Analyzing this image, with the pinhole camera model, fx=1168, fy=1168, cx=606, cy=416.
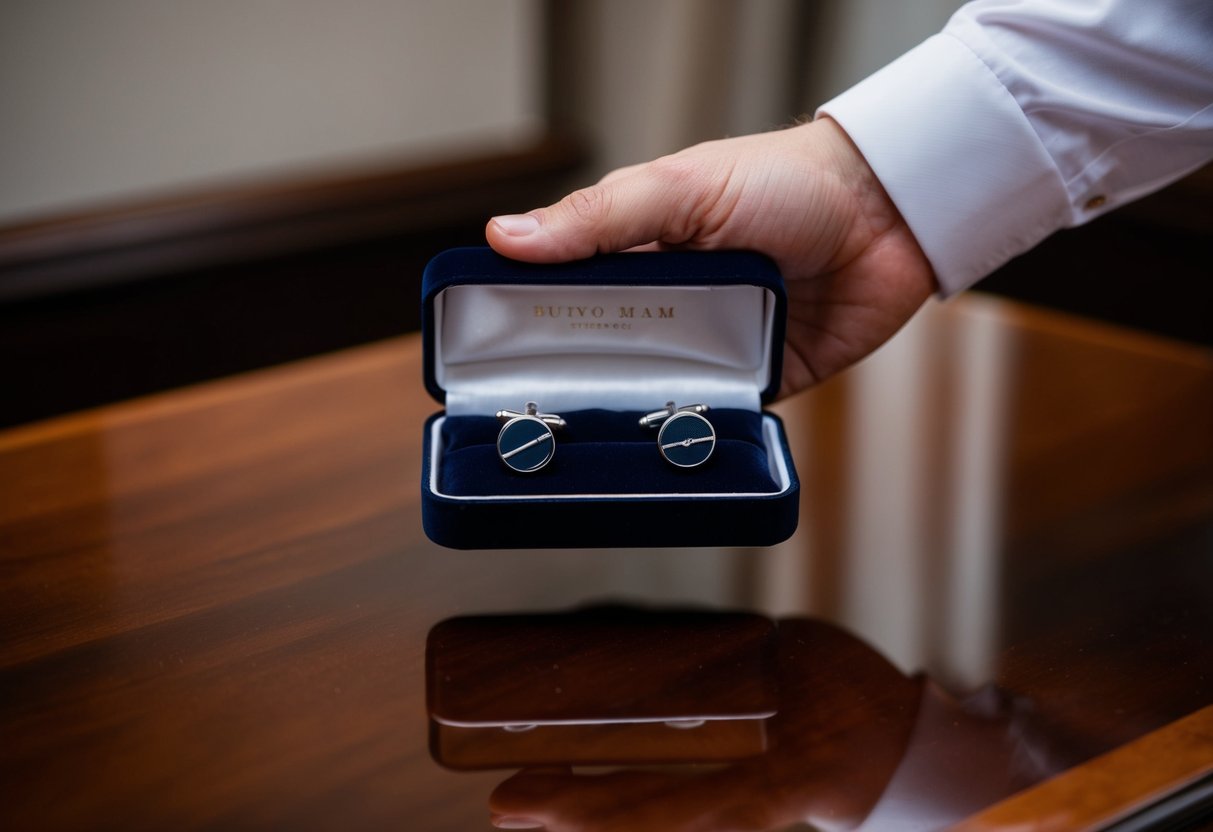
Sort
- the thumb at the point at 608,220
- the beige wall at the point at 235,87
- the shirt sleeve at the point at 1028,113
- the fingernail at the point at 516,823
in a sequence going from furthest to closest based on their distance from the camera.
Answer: the beige wall at the point at 235,87 → the shirt sleeve at the point at 1028,113 → the thumb at the point at 608,220 → the fingernail at the point at 516,823

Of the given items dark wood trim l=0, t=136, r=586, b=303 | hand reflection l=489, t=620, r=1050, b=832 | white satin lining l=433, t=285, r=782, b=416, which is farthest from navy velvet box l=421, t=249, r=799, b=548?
dark wood trim l=0, t=136, r=586, b=303

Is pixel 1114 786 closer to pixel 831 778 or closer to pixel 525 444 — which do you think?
pixel 831 778

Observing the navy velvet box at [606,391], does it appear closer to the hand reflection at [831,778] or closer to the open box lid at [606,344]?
the open box lid at [606,344]

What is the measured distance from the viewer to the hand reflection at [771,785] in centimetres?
68

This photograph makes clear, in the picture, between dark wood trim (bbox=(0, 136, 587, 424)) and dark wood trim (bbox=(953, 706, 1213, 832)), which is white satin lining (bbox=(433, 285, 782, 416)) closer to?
dark wood trim (bbox=(953, 706, 1213, 832))

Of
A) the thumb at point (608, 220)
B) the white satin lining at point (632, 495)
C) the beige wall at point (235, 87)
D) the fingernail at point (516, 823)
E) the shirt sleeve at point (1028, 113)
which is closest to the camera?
the fingernail at point (516, 823)

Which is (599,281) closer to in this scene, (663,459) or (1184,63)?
(663,459)

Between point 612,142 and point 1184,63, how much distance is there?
1.97 m

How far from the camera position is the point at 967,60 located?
113 cm

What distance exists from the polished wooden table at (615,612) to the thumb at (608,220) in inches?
10.1

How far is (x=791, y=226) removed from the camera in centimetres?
113

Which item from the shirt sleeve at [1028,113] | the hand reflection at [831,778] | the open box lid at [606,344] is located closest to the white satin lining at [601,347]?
the open box lid at [606,344]

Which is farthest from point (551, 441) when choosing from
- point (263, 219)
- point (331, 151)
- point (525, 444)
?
point (331, 151)

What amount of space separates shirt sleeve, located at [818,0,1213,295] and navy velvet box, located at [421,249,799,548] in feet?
0.75
